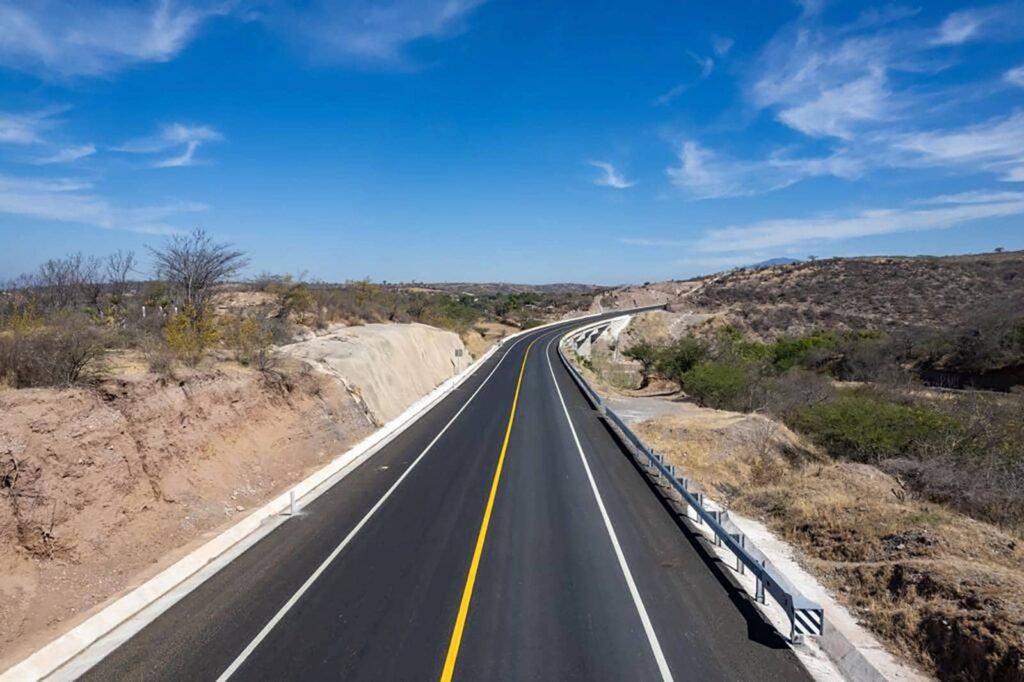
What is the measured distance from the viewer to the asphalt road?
7129mm

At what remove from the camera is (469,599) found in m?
8.76

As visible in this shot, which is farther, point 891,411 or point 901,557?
point 891,411

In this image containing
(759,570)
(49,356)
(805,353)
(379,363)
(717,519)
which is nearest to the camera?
(759,570)

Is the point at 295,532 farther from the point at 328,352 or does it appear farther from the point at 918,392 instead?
the point at 918,392

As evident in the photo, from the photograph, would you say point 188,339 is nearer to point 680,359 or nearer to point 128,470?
point 128,470

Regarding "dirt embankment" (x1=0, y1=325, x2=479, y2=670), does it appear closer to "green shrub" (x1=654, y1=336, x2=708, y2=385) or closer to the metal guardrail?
the metal guardrail

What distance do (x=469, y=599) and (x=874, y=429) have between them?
595 inches

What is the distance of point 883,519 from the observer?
35.2 feet

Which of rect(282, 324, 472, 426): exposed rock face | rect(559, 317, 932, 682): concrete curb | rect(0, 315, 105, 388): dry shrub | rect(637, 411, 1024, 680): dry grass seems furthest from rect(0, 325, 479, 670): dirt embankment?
rect(637, 411, 1024, 680): dry grass

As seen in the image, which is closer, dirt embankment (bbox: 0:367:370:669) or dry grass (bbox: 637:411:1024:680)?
dry grass (bbox: 637:411:1024:680)

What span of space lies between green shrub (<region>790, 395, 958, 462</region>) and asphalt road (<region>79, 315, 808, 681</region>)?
7876 millimetres

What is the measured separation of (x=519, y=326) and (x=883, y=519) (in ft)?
284

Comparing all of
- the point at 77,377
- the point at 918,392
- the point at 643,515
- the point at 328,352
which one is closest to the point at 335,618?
the point at 643,515

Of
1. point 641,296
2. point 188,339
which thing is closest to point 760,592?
point 188,339
